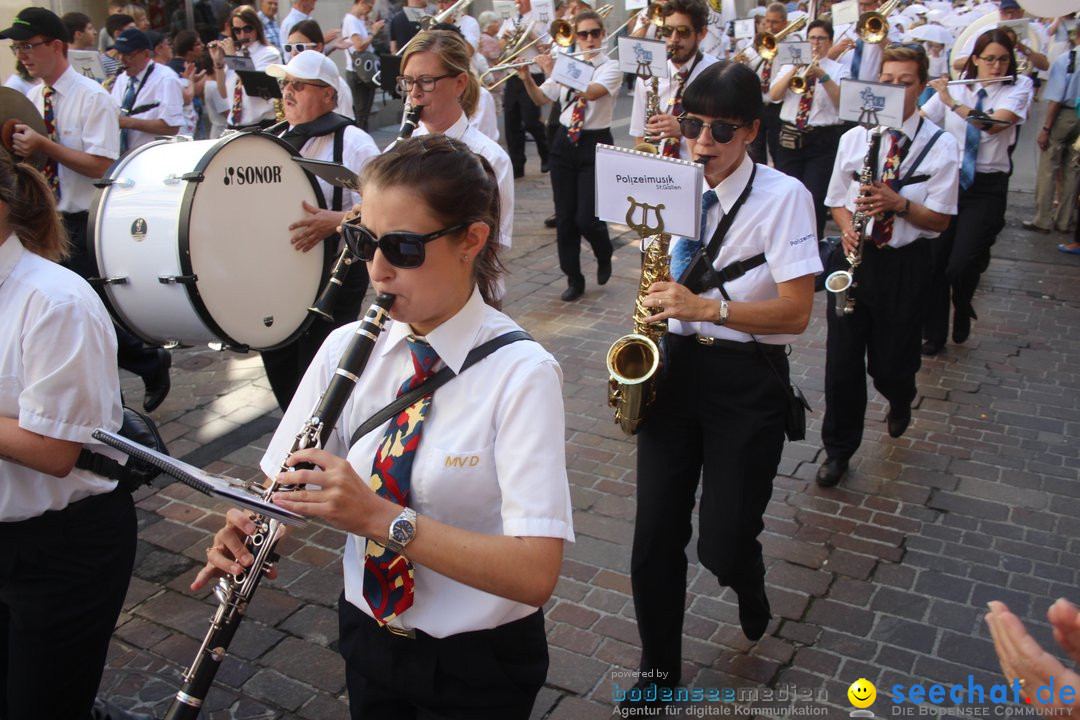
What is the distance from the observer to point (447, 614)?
7.36 feet

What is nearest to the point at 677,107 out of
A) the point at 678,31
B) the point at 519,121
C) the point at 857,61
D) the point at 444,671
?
the point at 678,31

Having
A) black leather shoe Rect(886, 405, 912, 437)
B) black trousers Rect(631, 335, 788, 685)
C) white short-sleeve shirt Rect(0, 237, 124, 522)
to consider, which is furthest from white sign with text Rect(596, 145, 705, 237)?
black leather shoe Rect(886, 405, 912, 437)

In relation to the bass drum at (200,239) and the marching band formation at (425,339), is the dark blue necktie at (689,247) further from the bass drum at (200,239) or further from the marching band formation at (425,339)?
the bass drum at (200,239)

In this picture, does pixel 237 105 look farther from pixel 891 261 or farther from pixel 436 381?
pixel 436 381

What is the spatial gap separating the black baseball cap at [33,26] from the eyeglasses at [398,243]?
17.7 ft

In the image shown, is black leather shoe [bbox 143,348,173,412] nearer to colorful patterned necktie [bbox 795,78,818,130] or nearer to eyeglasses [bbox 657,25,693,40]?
eyeglasses [bbox 657,25,693,40]

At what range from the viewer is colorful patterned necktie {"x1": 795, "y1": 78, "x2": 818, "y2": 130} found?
9.45 meters

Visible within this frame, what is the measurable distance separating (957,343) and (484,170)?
6.47m

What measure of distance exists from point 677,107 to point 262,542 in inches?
235

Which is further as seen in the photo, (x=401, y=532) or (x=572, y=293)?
(x=572, y=293)

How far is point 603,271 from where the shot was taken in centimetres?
903

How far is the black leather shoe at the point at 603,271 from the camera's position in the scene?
9000 millimetres

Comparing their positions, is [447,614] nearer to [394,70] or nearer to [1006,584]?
[1006,584]

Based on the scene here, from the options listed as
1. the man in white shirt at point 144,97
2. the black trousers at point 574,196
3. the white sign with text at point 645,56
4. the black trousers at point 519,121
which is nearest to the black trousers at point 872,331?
the white sign with text at point 645,56
